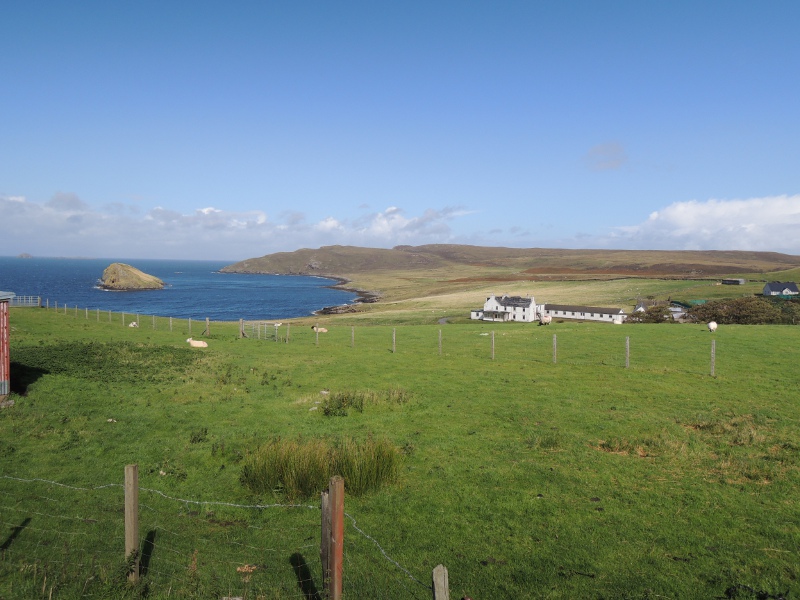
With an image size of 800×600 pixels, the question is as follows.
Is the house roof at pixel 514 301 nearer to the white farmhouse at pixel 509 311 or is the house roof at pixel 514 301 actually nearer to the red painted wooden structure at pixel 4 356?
the white farmhouse at pixel 509 311

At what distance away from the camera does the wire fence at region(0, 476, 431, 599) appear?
29.1ft

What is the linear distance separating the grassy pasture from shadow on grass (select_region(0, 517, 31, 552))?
0.05 meters

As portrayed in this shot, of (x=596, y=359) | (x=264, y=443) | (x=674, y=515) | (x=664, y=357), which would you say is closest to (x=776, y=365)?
(x=664, y=357)

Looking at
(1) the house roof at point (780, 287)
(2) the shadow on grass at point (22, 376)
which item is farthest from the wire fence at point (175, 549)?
(1) the house roof at point (780, 287)

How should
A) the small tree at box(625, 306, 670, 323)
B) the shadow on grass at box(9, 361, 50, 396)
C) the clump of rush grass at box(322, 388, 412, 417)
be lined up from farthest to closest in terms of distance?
the small tree at box(625, 306, 670, 323)
the shadow on grass at box(9, 361, 50, 396)
the clump of rush grass at box(322, 388, 412, 417)

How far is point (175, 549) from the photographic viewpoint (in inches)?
414

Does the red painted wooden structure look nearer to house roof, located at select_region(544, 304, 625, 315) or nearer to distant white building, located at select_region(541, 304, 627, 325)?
distant white building, located at select_region(541, 304, 627, 325)

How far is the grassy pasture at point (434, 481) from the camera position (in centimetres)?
948

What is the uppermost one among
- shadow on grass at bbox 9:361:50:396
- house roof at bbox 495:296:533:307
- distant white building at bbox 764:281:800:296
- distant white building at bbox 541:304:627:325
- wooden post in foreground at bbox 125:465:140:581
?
wooden post in foreground at bbox 125:465:140:581

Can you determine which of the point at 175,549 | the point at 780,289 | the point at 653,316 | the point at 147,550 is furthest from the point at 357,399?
the point at 780,289

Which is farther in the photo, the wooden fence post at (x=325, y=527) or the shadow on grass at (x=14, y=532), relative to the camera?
the shadow on grass at (x=14, y=532)

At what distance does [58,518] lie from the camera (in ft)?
38.4

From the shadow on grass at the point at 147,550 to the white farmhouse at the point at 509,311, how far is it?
8623 centimetres

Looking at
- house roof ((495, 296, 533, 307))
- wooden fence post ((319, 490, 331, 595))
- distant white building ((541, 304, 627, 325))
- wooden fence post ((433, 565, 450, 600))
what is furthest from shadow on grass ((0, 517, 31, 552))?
house roof ((495, 296, 533, 307))
